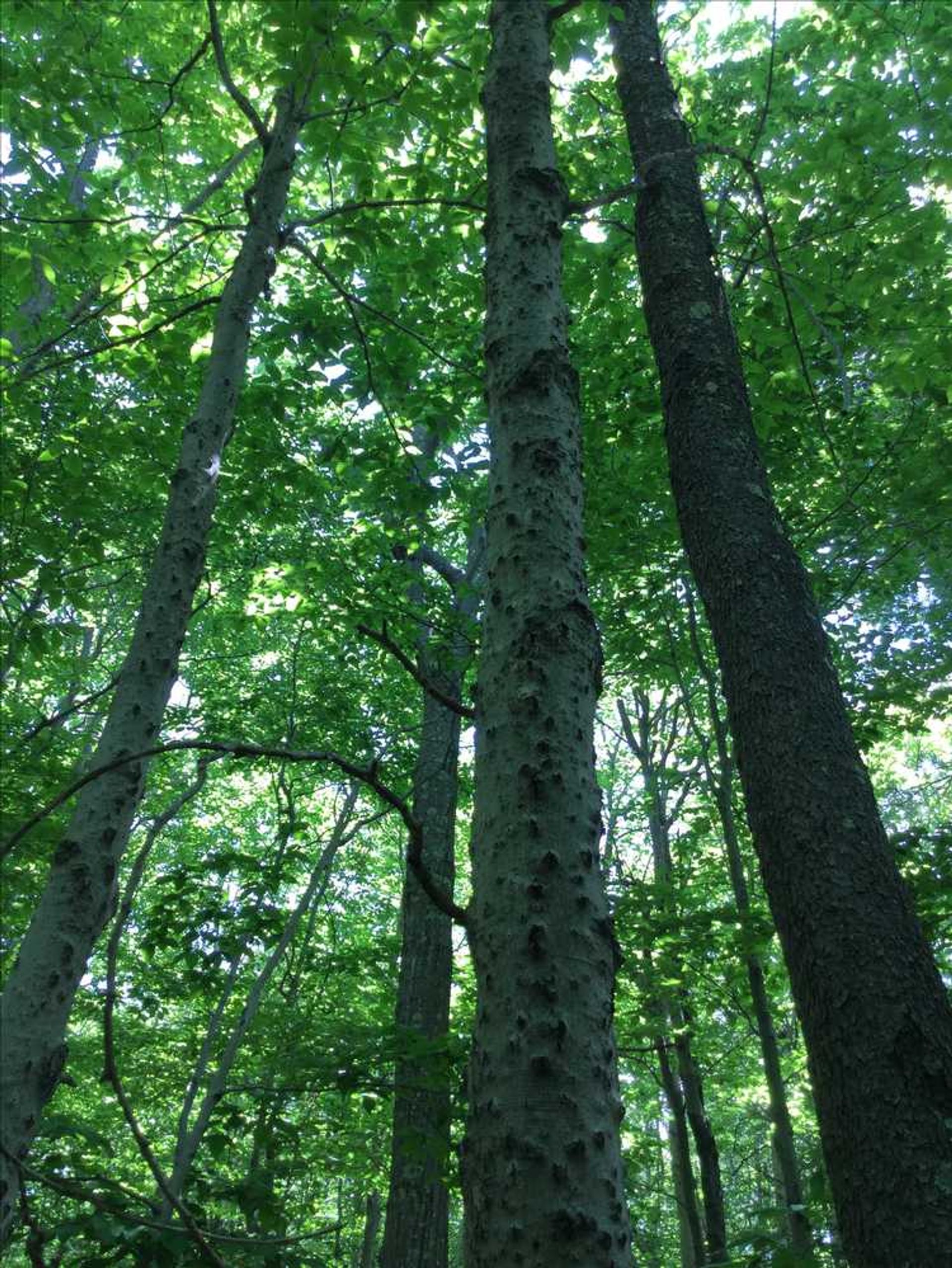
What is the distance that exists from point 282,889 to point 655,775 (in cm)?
1396

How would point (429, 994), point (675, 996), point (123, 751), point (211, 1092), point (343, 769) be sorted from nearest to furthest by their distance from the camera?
point (343, 769) → point (123, 751) → point (211, 1092) → point (675, 996) → point (429, 994)

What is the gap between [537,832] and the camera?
61.6 inches

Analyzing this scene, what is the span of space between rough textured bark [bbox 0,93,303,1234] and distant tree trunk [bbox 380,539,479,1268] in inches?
73.0

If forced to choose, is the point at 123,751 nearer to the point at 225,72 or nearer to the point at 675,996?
the point at 225,72

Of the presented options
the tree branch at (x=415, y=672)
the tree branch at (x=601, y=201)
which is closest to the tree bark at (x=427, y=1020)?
the tree branch at (x=601, y=201)

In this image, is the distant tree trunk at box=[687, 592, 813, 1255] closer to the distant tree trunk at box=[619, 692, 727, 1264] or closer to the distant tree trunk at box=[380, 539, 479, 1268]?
the distant tree trunk at box=[619, 692, 727, 1264]

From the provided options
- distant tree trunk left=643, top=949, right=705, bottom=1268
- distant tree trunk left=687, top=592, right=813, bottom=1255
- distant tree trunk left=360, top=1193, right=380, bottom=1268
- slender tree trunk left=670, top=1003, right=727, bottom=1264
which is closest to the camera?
distant tree trunk left=687, top=592, right=813, bottom=1255

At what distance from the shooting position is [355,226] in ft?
13.8

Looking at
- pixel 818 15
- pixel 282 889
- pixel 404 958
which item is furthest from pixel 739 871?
pixel 282 889

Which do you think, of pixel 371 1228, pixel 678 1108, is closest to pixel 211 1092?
pixel 678 1108

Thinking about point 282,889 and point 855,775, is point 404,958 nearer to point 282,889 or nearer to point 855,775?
point 855,775

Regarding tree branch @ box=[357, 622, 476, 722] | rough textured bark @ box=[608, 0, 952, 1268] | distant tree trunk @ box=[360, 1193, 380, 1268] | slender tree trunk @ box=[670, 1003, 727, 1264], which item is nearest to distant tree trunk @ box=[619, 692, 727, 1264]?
slender tree trunk @ box=[670, 1003, 727, 1264]

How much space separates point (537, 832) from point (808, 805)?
6.63 feet

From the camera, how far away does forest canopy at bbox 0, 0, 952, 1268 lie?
177 centimetres
